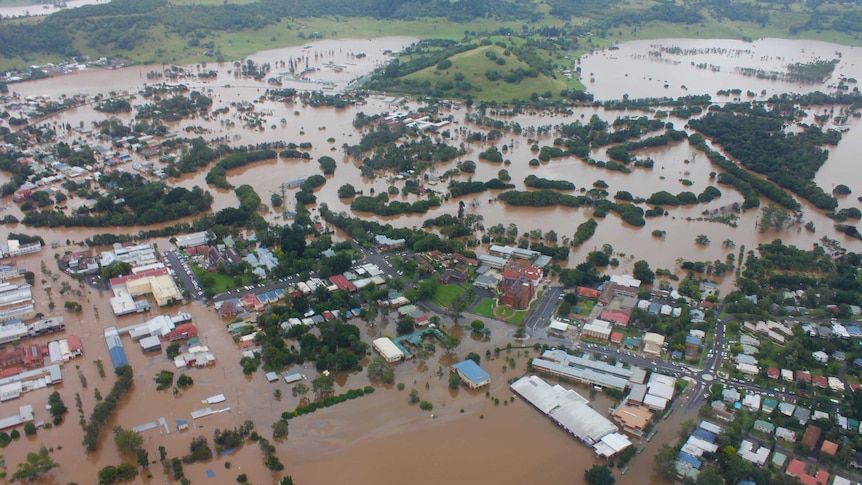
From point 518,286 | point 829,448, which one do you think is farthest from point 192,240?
point 829,448

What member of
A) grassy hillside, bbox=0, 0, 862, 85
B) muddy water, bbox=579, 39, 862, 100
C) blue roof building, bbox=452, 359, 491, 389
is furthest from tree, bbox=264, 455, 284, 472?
muddy water, bbox=579, 39, 862, 100

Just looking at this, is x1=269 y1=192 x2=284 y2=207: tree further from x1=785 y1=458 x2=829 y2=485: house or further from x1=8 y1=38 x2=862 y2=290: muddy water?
x1=785 y1=458 x2=829 y2=485: house

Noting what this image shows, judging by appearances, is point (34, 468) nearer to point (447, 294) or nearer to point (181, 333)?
point (181, 333)

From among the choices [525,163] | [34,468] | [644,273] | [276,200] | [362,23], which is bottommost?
[34,468]

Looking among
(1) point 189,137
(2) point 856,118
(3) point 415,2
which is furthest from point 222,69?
(2) point 856,118

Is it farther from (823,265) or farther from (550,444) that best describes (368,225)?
(823,265)
